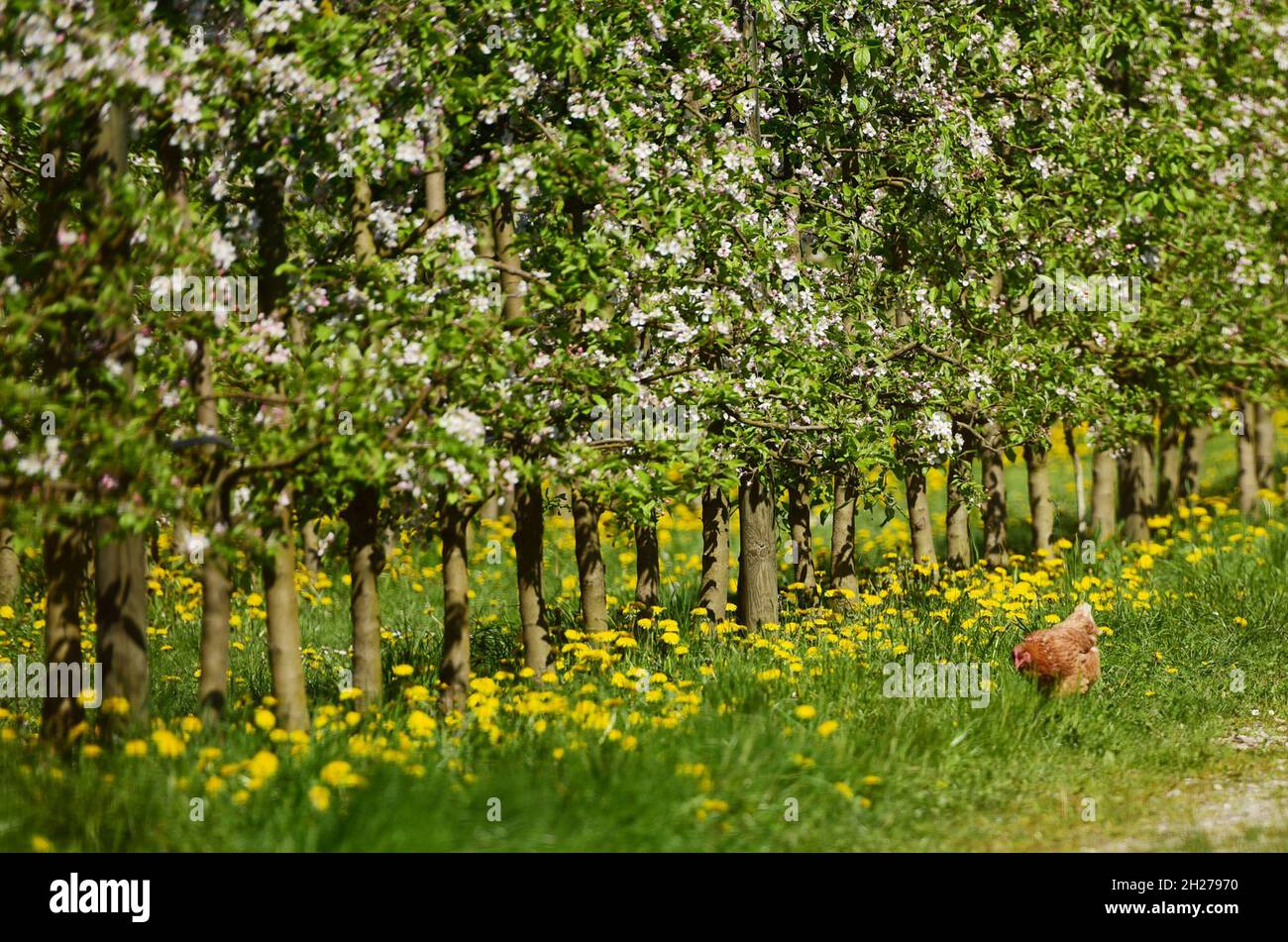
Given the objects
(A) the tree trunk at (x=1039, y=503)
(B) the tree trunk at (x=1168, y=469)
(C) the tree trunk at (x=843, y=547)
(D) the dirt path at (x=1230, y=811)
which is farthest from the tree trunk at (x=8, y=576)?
(B) the tree trunk at (x=1168, y=469)

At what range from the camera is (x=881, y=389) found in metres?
12.2

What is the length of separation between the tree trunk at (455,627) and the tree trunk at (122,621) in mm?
2221

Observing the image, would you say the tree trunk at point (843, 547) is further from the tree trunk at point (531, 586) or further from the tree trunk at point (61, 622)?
the tree trunk at point (61, 622)

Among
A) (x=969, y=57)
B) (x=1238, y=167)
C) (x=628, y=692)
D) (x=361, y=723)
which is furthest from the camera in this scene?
(x=1238, y=167)

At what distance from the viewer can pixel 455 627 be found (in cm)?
996

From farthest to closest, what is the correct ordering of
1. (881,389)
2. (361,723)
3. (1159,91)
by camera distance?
(1159,91) → (881,389) → (361,723)

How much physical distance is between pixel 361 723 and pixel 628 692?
2.01 m

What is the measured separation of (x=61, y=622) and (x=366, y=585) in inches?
78.1

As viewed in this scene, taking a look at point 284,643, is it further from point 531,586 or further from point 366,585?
point 531,586

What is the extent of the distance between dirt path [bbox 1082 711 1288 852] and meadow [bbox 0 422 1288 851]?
3 cm

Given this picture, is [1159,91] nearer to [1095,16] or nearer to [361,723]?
[1095,16]

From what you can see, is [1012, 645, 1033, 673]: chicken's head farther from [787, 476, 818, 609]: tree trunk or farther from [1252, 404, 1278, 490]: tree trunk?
[1252, 404, 1278, 490]: tree trunk
